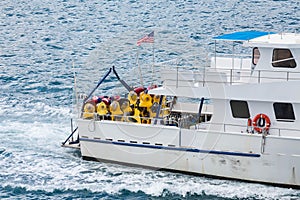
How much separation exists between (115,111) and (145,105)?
127cm

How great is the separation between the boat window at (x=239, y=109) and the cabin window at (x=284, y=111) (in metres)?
1.11

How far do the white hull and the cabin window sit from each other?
105 cm

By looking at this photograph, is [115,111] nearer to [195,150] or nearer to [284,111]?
[195,150]

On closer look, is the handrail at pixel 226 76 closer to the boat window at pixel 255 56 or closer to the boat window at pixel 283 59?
the boat window at pixel 283 59

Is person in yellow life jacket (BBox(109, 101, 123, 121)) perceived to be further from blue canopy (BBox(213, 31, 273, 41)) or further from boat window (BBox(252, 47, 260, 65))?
boat window (BBox(252, 47, 260, 65))

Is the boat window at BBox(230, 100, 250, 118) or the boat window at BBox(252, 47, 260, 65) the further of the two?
the boat window at BBox(252, 47, 260, 65)

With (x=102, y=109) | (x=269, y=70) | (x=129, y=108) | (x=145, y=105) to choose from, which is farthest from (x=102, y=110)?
(x=269, y=70)

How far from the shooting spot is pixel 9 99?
128 feet

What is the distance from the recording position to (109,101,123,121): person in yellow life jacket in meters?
30.5

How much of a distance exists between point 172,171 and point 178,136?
1.54m

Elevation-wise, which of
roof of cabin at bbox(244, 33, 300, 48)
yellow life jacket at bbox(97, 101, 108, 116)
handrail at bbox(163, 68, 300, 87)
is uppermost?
roof of cabin at bbox(244, 33, 300, 48)

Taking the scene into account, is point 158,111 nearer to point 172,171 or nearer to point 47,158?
point 172,171

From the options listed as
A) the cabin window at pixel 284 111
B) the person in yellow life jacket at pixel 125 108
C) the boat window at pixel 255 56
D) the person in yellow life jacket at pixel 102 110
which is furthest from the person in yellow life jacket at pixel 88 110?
the cabin window at pixel 284 111

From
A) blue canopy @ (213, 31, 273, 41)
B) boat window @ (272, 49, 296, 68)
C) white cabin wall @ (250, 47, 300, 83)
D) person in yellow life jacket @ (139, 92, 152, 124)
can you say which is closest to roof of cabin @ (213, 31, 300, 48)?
blue canopy @ (213, 31, 273, 41)
